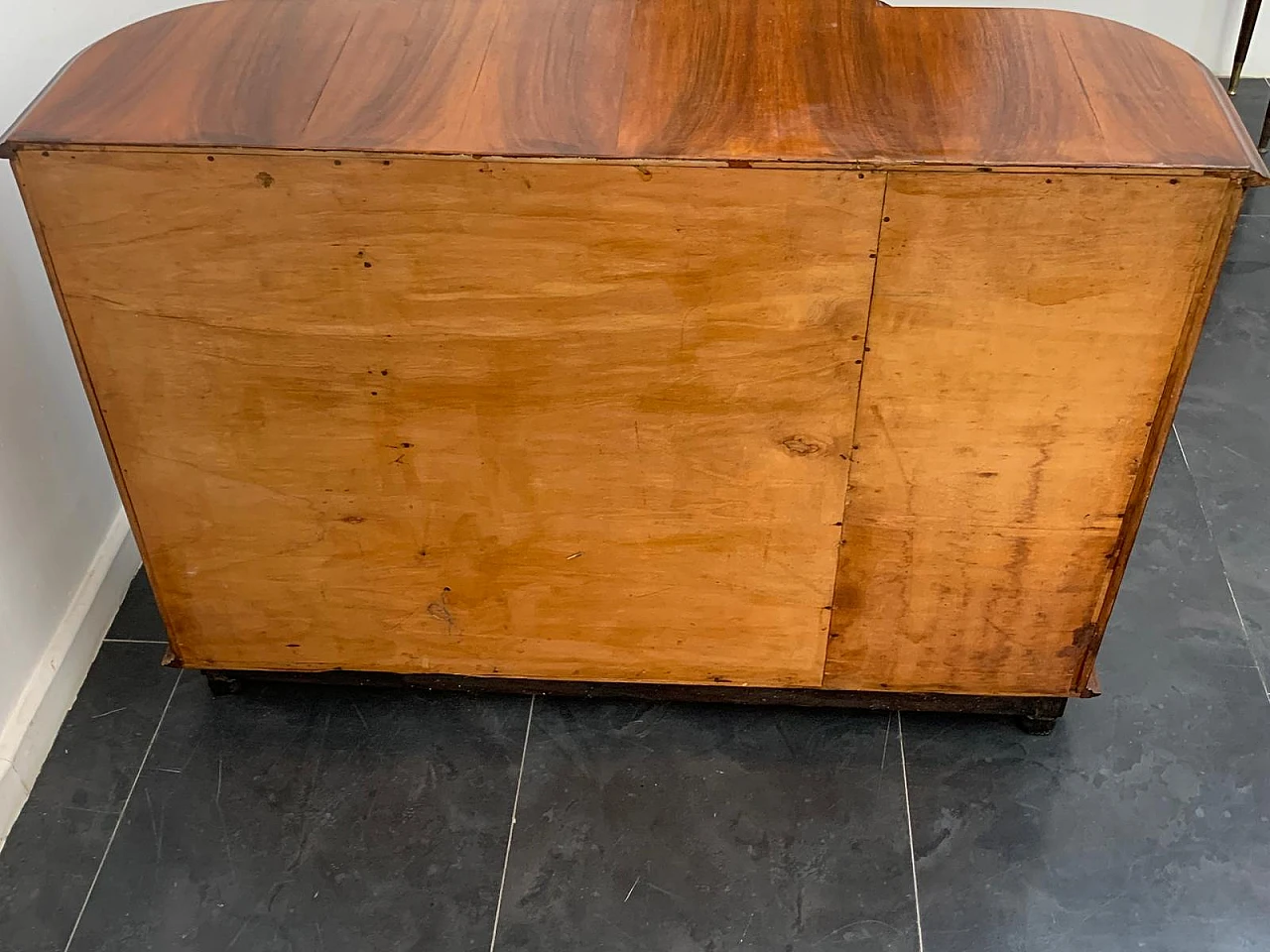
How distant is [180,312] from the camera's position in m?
1.14

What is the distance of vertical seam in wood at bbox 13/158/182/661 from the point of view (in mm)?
1094

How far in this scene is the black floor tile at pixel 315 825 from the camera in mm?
1277

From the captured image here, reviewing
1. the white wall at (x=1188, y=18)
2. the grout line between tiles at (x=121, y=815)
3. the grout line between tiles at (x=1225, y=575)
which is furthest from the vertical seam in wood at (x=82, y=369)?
the white wall at (x=1188, y=18)

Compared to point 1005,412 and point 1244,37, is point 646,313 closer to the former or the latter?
point 1005,412

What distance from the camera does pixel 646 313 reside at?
3.64ft

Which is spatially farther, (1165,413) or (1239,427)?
(1239,427)

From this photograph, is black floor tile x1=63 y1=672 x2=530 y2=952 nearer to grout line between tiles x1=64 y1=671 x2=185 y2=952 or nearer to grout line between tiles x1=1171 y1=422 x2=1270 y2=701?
grout line between tiles x1=64 y1=671 x2=185 y2=952

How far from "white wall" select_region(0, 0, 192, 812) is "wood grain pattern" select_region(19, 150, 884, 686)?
0.66ft

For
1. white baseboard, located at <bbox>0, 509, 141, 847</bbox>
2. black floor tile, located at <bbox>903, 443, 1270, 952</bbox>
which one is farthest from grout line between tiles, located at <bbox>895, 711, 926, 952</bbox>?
white baseboard, located at <bbox>0, 509, 141, 847</bbox>

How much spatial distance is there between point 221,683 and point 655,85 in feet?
3.01

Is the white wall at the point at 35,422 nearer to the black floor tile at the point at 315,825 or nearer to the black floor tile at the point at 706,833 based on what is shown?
the black floor tile at the point at 315,825

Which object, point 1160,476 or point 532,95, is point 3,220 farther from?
point 1160,476

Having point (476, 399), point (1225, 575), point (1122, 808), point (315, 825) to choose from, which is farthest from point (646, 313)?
point (1225, 575)

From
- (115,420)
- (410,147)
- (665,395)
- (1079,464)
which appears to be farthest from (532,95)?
(1079,464)
